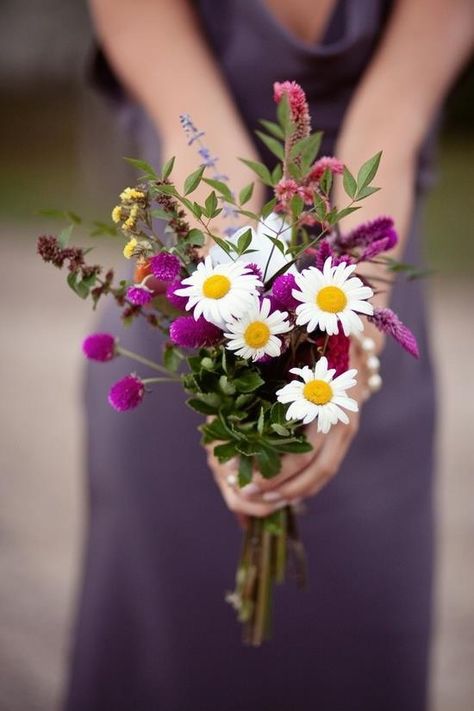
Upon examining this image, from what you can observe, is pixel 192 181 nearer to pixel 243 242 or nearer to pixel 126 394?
pixel 243 242

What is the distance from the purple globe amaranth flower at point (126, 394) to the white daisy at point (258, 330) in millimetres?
178

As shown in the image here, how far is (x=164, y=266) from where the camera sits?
0.93m

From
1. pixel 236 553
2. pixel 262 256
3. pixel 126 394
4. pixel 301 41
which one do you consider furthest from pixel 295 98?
pixel 236 553

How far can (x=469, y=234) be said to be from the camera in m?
7.02

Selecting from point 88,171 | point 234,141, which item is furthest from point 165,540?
point 88,171

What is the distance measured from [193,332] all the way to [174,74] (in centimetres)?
82

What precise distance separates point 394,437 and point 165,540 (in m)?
0.53

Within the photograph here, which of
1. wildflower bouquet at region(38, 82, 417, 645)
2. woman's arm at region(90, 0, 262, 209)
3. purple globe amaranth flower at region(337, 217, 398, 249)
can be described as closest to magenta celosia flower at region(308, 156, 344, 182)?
wildflower bouquet at region(38, 82, 417, 645)

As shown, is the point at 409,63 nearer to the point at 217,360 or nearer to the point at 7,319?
the point at 217,360

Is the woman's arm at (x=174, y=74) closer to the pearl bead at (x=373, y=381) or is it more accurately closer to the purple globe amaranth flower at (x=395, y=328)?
the pearl bead at (x=373, y=381)

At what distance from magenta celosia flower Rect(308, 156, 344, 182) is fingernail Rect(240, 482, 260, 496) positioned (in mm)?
447

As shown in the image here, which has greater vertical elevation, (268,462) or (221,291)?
(221,291)

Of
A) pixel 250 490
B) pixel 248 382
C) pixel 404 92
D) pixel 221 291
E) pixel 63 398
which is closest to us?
pixel 221 291

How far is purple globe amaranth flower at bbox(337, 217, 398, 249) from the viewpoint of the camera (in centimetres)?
111
